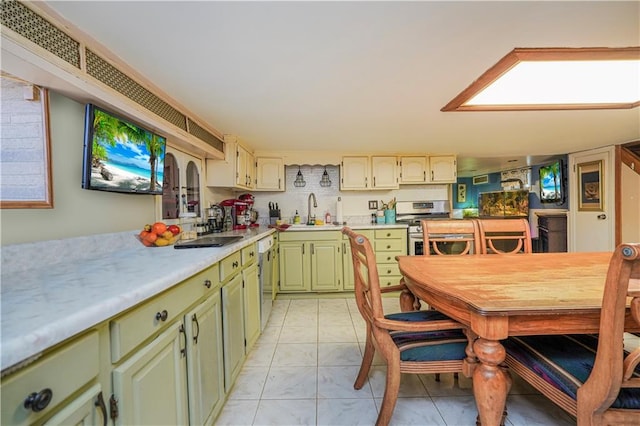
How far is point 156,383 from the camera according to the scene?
912 mm

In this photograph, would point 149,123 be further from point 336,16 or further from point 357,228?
point 357,228

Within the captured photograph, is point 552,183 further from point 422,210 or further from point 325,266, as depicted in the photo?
point 325,266

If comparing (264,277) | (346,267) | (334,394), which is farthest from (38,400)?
(346,267)

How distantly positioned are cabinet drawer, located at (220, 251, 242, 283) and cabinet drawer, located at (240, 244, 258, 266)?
0.08 metres

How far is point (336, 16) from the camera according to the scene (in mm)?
1125

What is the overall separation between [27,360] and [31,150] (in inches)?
42.4

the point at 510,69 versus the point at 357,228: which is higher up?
the point at 510,69

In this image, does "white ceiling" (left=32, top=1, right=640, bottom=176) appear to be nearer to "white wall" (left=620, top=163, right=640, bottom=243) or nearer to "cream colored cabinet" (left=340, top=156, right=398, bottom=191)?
"cream colored cabinet" (left=340, top=156, right=398, bottom=191)

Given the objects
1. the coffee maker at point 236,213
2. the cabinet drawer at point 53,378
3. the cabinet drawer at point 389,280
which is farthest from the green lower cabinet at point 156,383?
the cabinet drawer at point 389,280

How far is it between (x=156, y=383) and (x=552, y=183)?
6.60 meters

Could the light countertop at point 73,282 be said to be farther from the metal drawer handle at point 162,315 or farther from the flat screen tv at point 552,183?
the flat screen tv at point 552,183

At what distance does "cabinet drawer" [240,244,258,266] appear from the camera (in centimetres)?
191

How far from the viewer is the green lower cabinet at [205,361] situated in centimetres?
114

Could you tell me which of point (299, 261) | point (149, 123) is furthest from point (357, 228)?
point (149, 123)
